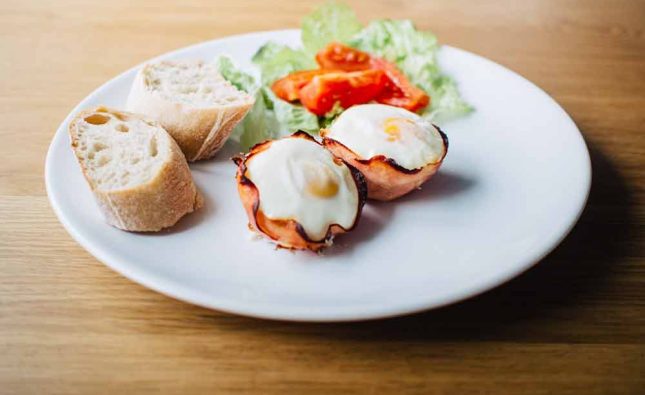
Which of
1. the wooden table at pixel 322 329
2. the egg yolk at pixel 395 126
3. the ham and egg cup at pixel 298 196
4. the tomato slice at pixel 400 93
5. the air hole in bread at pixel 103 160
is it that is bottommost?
the wooden table at pixel 322 329

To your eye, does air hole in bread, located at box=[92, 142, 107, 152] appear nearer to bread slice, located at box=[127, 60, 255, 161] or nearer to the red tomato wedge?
bread slice, located at box=[127, 60, 255, 161]

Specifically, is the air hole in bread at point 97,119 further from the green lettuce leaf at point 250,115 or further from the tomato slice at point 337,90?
the tomato slice at point 337,90

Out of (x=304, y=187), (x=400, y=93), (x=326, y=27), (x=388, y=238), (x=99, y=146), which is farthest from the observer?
(x=326, y=27)

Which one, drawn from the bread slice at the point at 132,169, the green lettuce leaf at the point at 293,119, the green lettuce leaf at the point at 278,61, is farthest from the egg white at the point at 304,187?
the green lettuce leaf at the point at 278,61

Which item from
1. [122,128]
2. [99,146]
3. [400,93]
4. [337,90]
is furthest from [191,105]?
[400,93]

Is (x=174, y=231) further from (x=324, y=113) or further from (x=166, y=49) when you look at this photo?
(x=166, y=49)

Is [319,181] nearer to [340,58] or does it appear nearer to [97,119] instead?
[97,119]

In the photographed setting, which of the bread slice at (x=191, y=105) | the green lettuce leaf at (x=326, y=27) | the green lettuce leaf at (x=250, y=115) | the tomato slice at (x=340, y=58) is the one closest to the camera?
the bread slice at (x=191, y=105)
